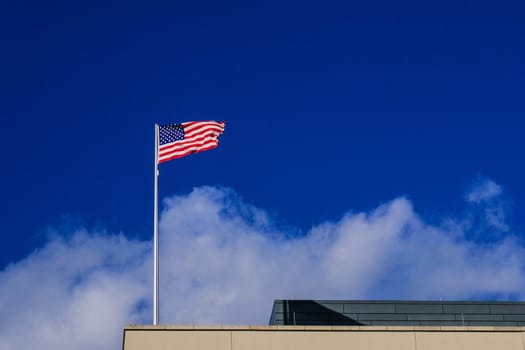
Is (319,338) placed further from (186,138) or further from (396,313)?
(186,138)

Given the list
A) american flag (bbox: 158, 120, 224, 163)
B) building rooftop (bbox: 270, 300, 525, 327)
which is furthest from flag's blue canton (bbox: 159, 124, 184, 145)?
building rooftop (bbox: 270, 300, 525, 327)

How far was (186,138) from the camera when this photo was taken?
35.4 metres

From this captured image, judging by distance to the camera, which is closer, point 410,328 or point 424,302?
point 410,328

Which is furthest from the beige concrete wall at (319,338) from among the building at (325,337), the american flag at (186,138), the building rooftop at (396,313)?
the american flag at (186,138)

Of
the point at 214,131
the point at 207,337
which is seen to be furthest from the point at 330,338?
the point at 214,131

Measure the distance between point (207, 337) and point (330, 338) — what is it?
4113 millimetres

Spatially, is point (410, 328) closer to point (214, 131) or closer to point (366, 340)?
point (366, 340)

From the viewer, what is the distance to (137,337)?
2880cm

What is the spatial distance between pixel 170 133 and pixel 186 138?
2.24 ft

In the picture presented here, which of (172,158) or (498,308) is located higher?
(172,158)

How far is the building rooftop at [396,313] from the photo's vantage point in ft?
115

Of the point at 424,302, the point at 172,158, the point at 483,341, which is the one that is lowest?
the point at 483,341

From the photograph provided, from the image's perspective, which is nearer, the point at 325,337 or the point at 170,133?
the point at 325,337

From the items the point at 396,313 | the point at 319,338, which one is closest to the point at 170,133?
the point at 319,338
